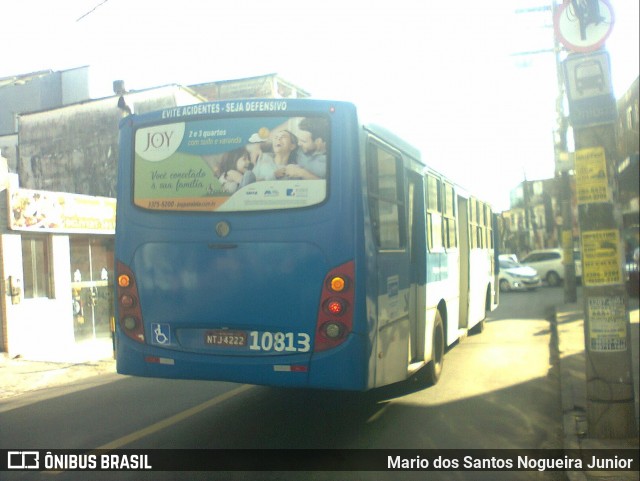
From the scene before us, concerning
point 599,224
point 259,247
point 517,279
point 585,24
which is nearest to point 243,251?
point 259,247

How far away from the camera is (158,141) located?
616 centimetres

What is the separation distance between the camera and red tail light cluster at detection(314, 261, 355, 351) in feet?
17.7

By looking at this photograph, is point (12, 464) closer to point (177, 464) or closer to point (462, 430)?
point (177, 464)

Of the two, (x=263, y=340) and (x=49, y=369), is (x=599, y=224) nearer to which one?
(x=263, y=340)

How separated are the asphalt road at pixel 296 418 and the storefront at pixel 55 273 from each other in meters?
4.30

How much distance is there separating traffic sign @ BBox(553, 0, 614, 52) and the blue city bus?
1839 millimetres

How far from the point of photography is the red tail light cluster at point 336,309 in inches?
213

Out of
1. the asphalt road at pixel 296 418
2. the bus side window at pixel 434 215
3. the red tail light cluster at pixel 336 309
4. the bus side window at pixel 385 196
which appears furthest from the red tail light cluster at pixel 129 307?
the bus side window at pixel 434 215

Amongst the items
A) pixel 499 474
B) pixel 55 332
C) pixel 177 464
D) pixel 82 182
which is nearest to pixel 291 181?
pixel 177 464

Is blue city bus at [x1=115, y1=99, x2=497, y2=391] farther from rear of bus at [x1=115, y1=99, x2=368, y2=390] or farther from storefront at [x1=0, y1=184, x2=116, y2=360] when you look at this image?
storefront at [x1=0, y1=184, x2=116, y2=360]

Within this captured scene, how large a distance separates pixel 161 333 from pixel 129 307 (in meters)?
0.42

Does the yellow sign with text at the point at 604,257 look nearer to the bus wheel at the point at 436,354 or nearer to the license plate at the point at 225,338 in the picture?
the bus wheel at the point at 436,354

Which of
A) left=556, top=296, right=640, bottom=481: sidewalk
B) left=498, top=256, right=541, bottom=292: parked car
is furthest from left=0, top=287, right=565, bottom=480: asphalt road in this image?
left=498, top=256, right=541, bottom=292: parked car

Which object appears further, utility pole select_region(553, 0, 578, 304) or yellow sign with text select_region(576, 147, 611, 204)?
utility pole select_region(553, 0, 578, 304)
